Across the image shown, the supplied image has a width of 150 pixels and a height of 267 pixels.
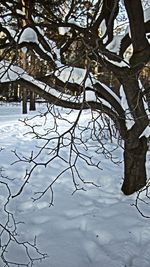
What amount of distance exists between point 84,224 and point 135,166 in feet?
3.80

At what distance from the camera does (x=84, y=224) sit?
170 inches

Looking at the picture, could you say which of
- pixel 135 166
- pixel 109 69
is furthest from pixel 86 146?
pixel 135 166

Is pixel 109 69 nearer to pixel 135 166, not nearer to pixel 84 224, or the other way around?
pixel 135 166

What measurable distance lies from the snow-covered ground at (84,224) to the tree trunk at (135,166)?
17 cm

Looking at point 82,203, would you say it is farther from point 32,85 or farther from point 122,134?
point 32,85

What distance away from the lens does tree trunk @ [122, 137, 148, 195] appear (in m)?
4.86

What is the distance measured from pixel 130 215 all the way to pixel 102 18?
263 centimetres

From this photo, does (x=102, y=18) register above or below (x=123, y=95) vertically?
above

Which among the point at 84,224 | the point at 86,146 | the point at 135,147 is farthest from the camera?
Answer: the point at 135,147

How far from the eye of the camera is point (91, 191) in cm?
538

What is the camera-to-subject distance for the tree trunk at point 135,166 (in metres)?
4.86

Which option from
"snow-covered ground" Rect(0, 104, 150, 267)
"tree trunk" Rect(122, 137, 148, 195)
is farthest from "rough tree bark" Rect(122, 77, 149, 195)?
"snow-covered ground" Rect(0, 104, 150, 267)

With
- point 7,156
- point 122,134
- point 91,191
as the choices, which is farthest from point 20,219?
point 7,156

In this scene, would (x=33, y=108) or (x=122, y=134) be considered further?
(x=33, y=108)
